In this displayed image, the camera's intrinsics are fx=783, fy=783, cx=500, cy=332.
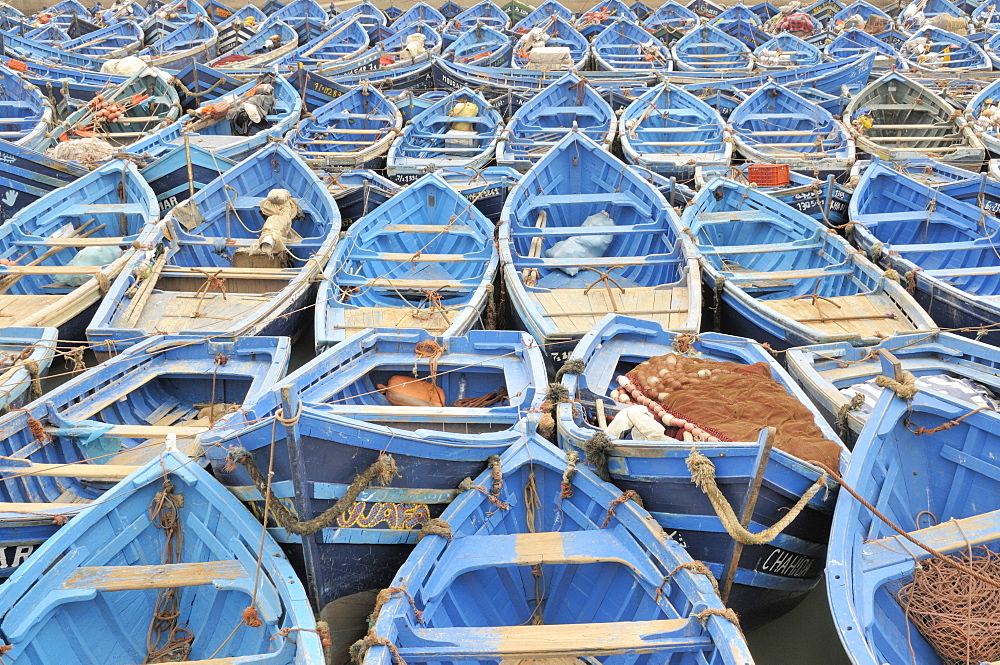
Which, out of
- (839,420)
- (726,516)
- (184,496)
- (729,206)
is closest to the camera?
(726,516)

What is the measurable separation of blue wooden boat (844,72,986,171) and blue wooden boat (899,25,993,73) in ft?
13.5

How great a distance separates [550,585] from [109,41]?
2398 cm

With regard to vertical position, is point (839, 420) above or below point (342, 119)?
below

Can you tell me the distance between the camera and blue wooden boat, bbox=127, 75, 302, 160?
12.5 metres

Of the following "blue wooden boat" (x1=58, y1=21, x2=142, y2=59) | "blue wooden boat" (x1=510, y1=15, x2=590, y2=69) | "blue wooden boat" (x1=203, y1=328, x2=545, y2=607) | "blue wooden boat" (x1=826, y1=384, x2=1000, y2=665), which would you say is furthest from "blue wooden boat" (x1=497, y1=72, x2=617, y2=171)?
"blue wooden boat" (x1=58, y1=21, x2=142, y2=59)

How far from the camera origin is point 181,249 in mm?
10234

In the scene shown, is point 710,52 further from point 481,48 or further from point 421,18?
point 421,18

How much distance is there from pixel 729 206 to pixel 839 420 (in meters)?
5.13

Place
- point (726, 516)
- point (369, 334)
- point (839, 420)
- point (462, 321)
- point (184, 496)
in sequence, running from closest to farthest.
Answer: point (726, 516), point (184, 496), point (839, 420), point (369, 334), point (462, 321)

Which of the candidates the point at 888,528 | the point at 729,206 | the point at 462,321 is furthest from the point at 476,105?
the point at 888,528

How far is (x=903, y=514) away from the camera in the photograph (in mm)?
5781

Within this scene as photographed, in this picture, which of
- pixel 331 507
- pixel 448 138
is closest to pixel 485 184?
pixel 448 138

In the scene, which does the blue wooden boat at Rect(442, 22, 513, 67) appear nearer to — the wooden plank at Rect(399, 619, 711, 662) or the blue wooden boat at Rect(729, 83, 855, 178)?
the blue wooden boat at Rect(729, 83, 855, 178)

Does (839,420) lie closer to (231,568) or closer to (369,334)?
(369,334)
